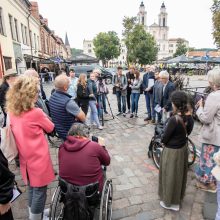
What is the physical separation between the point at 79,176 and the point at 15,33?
17.5m

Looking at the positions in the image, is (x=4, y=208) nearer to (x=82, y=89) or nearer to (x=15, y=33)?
(x=82, y=89)

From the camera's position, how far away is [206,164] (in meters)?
3.12

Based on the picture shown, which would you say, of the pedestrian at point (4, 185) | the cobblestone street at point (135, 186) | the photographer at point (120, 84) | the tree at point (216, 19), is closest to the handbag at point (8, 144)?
the pedestrian at point (4, 185)

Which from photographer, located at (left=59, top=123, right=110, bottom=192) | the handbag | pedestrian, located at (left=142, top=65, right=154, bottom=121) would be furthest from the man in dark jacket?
the handbag

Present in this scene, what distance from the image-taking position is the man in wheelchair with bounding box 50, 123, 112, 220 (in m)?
1.99

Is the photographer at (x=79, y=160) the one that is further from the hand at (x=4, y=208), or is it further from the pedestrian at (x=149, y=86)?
the pedestrian at (x=149, y=86)

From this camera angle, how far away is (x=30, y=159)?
2213 millimetres

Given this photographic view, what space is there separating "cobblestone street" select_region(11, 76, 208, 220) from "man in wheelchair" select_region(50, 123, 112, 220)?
902 mm

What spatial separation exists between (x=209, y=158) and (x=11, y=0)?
1725 centimetres

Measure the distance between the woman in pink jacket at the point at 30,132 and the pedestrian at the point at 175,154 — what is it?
4.91ft

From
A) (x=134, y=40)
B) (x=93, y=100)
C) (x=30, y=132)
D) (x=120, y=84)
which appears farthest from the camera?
→ (x=134, y=40)

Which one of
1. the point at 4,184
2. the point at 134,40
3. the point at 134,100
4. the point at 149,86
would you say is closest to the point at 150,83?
the point at 149,86

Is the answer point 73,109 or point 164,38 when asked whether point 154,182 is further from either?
point 164,38

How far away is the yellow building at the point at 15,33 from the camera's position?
13153mm
